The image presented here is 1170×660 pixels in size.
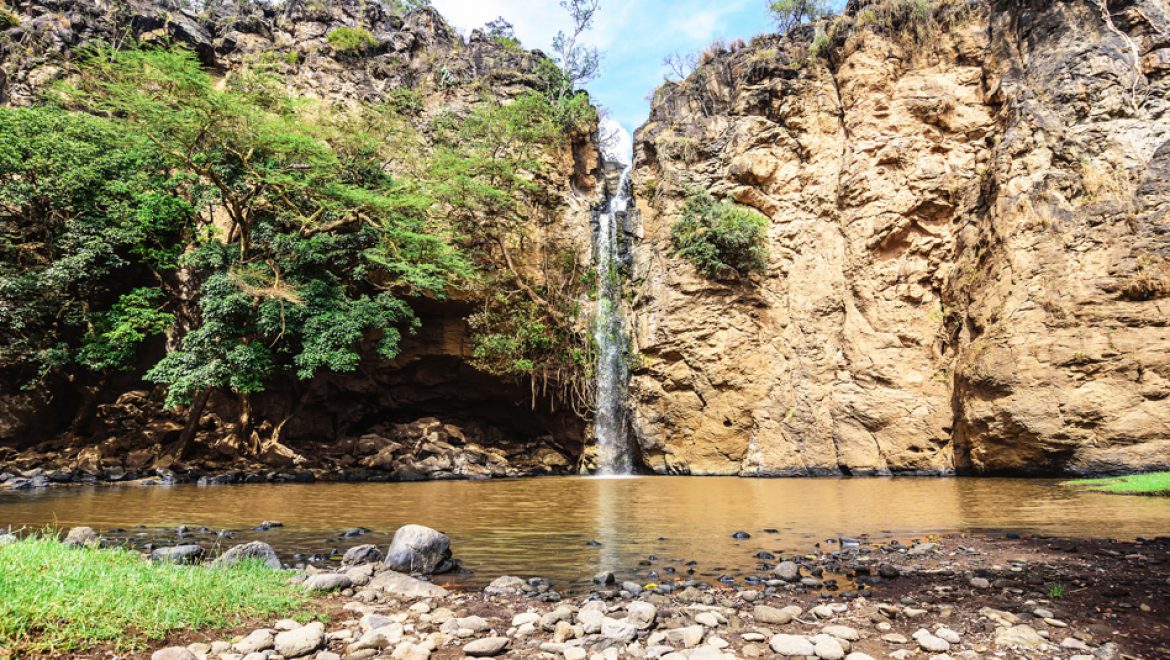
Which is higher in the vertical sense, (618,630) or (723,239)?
(723,239)

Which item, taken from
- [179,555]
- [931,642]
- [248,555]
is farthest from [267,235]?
[931,642]

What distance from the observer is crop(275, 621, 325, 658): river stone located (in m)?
3.21

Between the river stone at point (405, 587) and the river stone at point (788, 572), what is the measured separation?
2.86 meters

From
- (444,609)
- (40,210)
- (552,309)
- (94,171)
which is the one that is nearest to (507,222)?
(552,309)

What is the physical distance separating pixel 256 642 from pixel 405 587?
5.03ft

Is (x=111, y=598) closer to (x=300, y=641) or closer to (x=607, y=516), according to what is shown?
(x=300, y=641)

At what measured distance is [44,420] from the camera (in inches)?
698

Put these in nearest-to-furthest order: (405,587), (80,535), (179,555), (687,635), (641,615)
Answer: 1. (687,635)
2. (641,615)
3. (405,587)
4. (179,555)
5. (80,535)

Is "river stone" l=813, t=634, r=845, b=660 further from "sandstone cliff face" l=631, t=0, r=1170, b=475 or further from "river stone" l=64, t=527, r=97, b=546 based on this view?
"sandstone cliff face" l=631, t=0, r=1170, b=475

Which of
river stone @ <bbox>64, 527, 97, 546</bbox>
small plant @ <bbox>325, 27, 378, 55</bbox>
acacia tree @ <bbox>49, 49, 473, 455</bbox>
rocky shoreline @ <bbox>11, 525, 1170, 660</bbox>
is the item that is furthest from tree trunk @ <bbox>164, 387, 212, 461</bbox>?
small plant @ <bbox>325, 27, 378, 55</bbox>

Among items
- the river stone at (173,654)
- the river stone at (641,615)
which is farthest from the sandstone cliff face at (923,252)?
the river stone at (173,654)

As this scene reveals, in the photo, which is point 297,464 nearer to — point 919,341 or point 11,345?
point 11,345

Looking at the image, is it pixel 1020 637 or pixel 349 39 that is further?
pixel 349 39

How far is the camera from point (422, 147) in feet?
78.1
